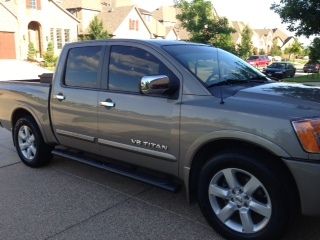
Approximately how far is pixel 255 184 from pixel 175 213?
112 cm

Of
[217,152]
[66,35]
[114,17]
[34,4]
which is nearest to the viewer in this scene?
[217,152]

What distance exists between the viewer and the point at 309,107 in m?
3.33

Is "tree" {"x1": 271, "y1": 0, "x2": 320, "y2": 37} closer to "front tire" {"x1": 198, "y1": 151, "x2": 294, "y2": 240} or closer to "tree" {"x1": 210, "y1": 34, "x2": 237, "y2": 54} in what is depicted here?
"tree" {"x1": 210, "y1": 34, "x2": 237, "y2": 54}

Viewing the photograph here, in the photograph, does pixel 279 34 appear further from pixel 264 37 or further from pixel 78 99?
pixel 78 99

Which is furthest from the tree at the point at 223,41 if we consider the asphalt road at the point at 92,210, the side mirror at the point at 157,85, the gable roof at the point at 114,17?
the side mirror at the point at 157,85

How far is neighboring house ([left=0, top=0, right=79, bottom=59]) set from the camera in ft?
124

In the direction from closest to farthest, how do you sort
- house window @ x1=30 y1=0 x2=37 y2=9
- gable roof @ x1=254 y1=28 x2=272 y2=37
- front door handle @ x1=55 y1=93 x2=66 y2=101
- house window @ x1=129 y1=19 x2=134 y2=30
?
front door handle @ x1=55 y1=93 x2=66 y2=101, house window @ x1=30 y1=0 x2=37 y2=9, house window @ x1=129 y1=19 x2=134 y2=30, gable roof @ x1=254 y1=28 x2=272 y2=37

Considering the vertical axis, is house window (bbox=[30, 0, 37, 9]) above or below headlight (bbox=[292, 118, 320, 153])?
above

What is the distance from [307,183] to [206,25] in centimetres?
3093

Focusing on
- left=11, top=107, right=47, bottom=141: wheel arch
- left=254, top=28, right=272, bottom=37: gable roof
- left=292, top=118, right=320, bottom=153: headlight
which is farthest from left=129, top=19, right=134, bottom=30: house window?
left=254, top=28, right=272, bottom=37: gable roof

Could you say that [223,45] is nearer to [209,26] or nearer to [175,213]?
[209,26]

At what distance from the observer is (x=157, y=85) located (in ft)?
12.4

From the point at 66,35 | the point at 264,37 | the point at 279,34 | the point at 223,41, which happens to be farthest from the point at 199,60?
the point at 279,34

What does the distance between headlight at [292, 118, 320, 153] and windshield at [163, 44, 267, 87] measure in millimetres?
1045
